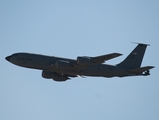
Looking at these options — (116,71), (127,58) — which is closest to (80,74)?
(116,71)

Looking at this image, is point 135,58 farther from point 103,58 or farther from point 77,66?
point 77,66

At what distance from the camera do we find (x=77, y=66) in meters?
46.8

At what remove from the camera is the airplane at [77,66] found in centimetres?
4575

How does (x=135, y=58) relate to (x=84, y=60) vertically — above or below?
above

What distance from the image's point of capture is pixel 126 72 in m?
50.3

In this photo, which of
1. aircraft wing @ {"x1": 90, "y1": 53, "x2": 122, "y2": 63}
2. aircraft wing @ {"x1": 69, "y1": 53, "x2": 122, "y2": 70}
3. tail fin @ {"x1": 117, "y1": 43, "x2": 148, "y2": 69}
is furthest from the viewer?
tail fin @ {"x1": 117, "y1": 43, "x2": 148, "y2": 69}

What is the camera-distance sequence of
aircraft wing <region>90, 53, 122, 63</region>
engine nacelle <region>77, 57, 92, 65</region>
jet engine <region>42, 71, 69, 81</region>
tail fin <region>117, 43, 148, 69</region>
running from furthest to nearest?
1. tail fin <region>117, 43, 148, 69</region>
2. jet engine <region>42, 71, 69, 81</region>
3. engine nacelle <region>77, 57, 92, 65</region>
4. aircraft wing <region>90, 53, 122, 63</region>

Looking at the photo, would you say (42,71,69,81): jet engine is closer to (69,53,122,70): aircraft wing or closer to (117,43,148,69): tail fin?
(69,53,122,70): aircraft wing

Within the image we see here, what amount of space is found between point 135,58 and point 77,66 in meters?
11.6

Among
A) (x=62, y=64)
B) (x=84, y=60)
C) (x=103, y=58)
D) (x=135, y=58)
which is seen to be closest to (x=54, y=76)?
(x=62, y=64)

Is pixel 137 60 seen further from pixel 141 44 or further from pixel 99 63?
pixel 99 63

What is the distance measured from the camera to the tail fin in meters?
52.2

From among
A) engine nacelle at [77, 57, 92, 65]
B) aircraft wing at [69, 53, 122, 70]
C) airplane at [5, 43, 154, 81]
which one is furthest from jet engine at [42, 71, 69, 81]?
engine nacelle at [77, 57, 92, 65]

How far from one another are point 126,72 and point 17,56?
16959 mm
